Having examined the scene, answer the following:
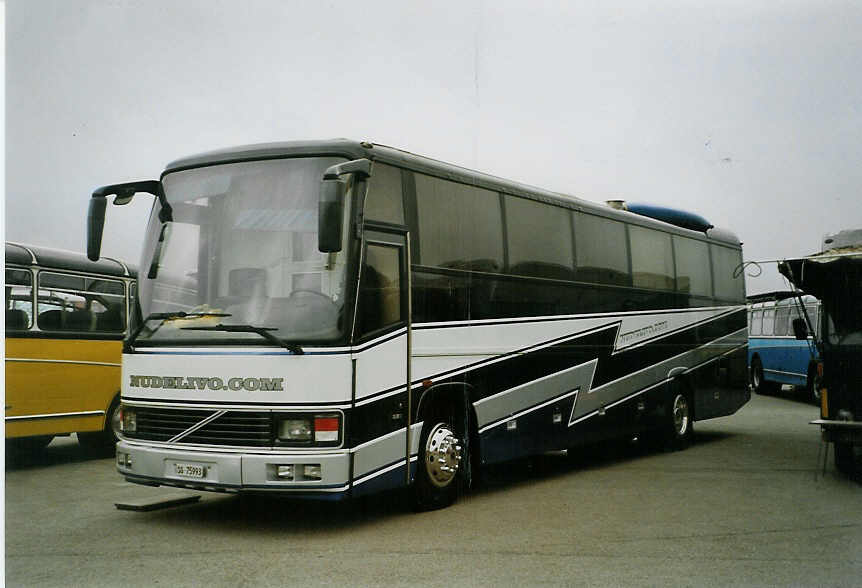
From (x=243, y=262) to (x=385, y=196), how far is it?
1.38 meters

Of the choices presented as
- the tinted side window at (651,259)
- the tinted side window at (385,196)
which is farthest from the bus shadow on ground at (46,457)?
the tinted side window at (651,259)

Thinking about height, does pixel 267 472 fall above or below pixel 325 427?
below

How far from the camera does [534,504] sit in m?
9.98

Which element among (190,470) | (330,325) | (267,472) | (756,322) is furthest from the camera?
(756,322)

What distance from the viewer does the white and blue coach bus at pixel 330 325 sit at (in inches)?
321

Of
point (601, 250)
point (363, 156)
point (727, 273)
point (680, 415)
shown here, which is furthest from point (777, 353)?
point (363, 156)

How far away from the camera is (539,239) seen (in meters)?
11.4

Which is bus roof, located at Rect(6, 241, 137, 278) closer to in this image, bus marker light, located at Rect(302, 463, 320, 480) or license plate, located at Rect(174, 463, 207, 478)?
license plate, located at Rect(174, 463, 207, 478)

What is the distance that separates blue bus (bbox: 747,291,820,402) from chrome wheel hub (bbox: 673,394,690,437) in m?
9.21

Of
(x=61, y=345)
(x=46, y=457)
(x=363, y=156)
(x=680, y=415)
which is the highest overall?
(x=363, y=156)

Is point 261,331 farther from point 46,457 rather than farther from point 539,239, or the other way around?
point 46,457

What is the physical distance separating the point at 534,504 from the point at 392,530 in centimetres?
192

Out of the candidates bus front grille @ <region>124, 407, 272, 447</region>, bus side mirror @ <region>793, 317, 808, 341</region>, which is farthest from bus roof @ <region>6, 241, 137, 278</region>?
bus side mirror @ <region>793, 317, 808, 341</region>

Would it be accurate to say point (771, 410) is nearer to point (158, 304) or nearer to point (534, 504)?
point (534, 504)
